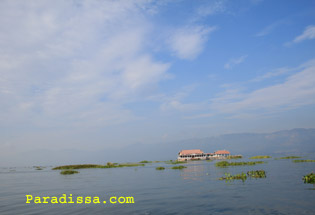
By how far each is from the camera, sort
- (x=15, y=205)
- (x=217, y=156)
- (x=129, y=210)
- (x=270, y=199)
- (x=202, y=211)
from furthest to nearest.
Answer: (x=217, y=156)
(x=15, y=205)
(x=270, y=199)
(x=129, y=210)
(x=202, y=211)

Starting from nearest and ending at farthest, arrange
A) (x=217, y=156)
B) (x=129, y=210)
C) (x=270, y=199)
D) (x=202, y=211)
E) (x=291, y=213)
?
1. (x=291, y=213)
2. (x=202, y=211)
3. (x=129, y=210)
4. (x=270, y=199)
5. (x=217, y=156)

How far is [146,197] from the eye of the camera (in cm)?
2939

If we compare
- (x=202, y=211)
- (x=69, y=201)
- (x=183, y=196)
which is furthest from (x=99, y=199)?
(x=202, y=211)

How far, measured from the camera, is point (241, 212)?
20484mm

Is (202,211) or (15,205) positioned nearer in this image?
(202,211)

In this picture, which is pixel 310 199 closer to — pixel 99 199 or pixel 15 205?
pixel 99 199

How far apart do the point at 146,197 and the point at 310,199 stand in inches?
655

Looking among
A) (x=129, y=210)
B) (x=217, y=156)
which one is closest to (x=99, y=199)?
(x=129, y=210)

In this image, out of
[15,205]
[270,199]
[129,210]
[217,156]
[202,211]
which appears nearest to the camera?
[202,211]

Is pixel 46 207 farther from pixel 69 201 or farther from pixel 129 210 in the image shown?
pixel 129 210

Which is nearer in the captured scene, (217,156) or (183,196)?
(183,196)

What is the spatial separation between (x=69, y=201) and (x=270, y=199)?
70.3 feet

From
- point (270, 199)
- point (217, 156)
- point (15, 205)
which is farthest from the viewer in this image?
point (217, 156)

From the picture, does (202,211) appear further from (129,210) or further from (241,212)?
(129,210)
